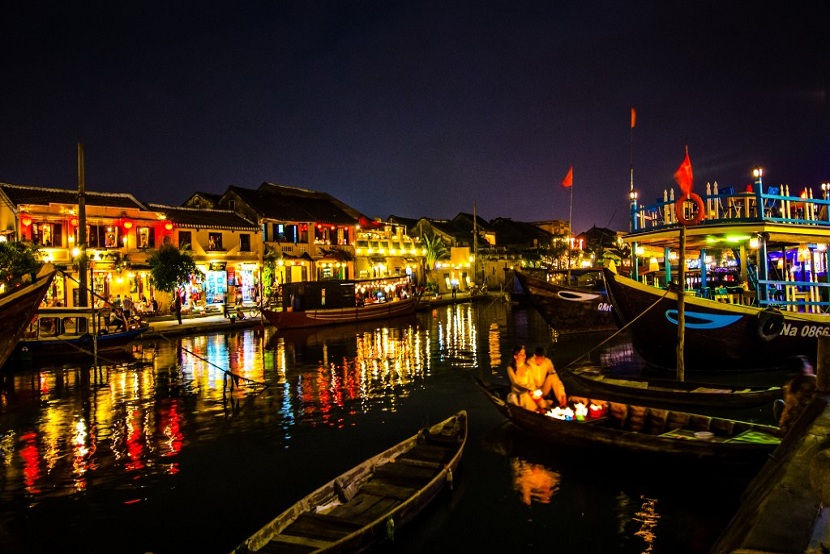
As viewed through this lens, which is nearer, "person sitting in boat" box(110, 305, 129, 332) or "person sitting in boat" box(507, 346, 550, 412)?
"person sitting in boat" box(507, 346, 550, 412)

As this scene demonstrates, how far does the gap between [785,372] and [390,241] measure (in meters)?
39.0

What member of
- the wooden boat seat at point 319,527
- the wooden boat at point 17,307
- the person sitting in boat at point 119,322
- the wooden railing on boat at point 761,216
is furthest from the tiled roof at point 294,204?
the wooden boat seat at point 319,527

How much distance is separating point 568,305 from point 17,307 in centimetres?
2164

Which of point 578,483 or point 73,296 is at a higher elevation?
point 73,296

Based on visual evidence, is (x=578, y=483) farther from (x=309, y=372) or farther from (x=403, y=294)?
(x=403, y=294)

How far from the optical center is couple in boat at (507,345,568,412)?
1100cm

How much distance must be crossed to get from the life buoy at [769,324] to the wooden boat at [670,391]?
3144 millimetres

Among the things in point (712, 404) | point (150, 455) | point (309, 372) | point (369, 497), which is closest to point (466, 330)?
point (309, 372)

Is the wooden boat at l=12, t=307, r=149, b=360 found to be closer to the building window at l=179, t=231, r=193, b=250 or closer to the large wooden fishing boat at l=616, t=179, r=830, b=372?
the building window at l=179, t=231, r=193, b=250

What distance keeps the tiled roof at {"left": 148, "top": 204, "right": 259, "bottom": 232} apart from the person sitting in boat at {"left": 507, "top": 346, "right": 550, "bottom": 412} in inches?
1177

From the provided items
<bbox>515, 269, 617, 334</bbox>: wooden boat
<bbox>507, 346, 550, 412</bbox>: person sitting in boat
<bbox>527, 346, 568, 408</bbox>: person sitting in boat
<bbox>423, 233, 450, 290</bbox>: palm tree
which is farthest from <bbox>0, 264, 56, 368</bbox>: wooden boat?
Answer: <bbox>423, 233, 450, 290</bbox>: palm tree

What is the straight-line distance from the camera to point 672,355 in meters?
17.1

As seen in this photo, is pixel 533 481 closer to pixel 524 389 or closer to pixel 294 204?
pixel 524 389

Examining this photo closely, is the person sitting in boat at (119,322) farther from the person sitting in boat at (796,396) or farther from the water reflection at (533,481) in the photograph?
the person sitting in boat at (796,396)
